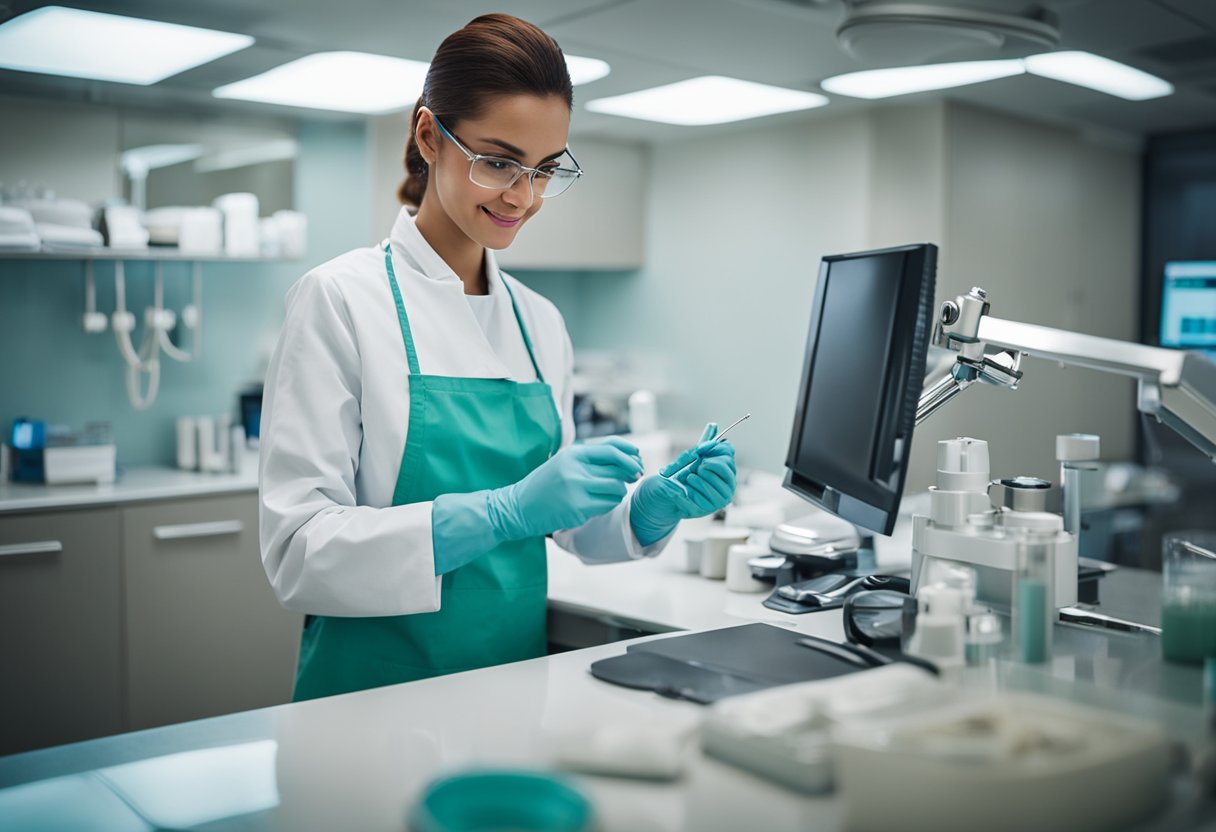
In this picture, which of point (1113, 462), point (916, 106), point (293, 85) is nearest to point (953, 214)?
point (916, 106)

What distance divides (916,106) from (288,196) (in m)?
2.35

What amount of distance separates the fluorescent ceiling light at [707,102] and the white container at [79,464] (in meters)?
2.02

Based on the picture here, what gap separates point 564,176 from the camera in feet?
5.15

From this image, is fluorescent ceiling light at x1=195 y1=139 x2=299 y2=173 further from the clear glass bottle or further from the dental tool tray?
the clear glass bottle

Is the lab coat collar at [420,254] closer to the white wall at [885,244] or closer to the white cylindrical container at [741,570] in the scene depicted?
the white cylindrical container at [741,570]

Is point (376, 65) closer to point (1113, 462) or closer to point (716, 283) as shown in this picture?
point (716, 283)

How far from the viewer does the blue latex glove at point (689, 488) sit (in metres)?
1.50

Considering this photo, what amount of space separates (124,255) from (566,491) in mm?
2509

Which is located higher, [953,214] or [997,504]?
[953,214]

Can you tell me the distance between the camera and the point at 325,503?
4.47 ft

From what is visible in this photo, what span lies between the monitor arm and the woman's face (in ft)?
2.01

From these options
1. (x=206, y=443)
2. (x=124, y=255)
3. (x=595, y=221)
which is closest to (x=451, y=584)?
(x=206, y=443)

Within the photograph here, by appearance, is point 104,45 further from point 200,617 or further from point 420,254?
point 420,254

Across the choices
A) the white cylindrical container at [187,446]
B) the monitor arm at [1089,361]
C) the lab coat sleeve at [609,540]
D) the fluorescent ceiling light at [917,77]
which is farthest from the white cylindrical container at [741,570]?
the white cylindrical container at [187,446]
